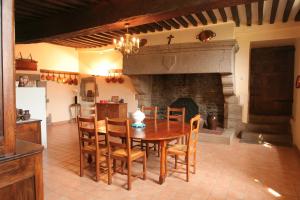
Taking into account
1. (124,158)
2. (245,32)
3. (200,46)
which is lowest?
(124,158)

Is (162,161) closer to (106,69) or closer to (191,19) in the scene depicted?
(191,19)

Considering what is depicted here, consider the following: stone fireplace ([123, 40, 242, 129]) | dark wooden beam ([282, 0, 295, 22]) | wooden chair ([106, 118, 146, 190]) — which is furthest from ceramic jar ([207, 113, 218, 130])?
wooden chair ([106, 118, 146, 190])

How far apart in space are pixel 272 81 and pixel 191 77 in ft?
7.49

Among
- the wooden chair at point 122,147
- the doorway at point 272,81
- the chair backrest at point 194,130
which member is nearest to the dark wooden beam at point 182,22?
the doorway at point 272,81

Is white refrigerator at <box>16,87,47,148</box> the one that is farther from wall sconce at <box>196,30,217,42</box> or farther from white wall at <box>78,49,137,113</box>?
wall sconce at <box>196,30,217,42</box>

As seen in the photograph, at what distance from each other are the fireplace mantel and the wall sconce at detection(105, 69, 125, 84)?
1.13 m

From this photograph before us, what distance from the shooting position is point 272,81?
6.03 m

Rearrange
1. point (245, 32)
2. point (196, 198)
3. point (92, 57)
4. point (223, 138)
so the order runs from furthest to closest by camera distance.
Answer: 1. point (92, 57)
2. point (245, 32)
3. point (223, 138)
4. point (196, 198)

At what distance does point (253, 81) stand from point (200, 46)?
7.74 ft

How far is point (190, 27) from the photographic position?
17.5 ft

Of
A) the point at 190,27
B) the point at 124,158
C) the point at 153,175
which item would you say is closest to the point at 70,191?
the point at 124,158

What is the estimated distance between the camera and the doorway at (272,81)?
5848 millimetres

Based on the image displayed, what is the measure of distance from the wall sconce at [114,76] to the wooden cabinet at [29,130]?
347cm

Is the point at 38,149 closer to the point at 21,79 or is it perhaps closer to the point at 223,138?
the point at 21,79
